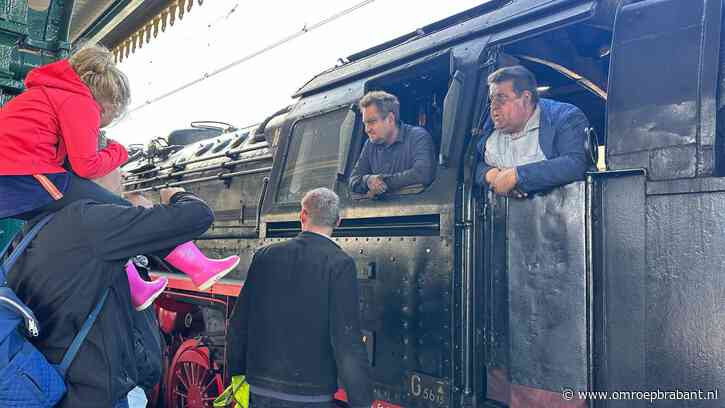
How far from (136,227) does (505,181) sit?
1.44m

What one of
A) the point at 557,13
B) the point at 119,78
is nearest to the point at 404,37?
the point at 557,13

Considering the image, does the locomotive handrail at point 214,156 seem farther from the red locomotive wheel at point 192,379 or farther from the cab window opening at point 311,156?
the red locomotive wheel at point 192,379

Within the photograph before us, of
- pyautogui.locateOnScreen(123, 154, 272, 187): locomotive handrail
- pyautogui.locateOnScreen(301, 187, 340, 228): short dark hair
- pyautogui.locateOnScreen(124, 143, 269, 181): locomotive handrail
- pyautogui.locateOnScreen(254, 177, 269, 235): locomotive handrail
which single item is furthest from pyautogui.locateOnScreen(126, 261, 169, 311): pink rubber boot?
pyautogui.locateOnScreen(124, 143, 269, 181): locomotive handrail

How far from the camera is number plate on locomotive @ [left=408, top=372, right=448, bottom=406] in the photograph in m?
2.60

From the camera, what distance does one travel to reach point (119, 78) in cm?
182

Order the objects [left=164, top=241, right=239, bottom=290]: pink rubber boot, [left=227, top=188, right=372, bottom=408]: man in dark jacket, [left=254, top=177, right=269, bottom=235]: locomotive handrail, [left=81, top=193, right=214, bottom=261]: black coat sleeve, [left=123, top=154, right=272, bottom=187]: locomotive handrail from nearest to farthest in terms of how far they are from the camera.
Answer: [left=81, top=193, right=214, bottom=261]: black coat sleeve → [left=164, top=241, right=239, bottom=290]: pink rubber boot → [left=227, top=188, right=372, bottom=408]: man in dark jacket → [left=254, top=177, right=269, bottom=235]: locomotive handrail → [left=123, top=154, right=272, bottom=187]: locomotive handrail

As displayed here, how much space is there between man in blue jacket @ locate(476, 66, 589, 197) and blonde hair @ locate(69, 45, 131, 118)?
1.48 m

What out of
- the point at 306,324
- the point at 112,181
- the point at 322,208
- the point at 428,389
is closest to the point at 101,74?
the point at 112,181

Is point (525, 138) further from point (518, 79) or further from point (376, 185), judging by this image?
point (376, 185)

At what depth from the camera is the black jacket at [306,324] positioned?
2.40 meters

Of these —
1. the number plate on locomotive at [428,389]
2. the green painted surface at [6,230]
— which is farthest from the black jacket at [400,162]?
the green painted surface at [6,230]

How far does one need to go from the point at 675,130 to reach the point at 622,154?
0.20 meters

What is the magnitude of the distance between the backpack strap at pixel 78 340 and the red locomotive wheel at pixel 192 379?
10.8 feet

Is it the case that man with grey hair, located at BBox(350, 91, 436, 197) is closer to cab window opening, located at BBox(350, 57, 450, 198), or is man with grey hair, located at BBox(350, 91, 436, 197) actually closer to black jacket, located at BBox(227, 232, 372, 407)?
cab window opening, located at BBox(350, 57, 450, 198)
